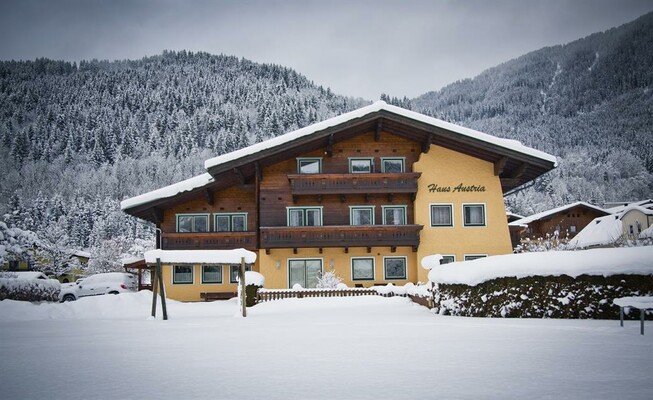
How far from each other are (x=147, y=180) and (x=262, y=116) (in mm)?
31825

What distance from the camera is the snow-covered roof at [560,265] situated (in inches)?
515

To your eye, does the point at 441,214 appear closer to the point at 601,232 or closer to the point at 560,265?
the point at 560,265

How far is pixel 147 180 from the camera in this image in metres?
136

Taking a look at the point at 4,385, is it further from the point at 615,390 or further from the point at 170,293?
the point at 170,293

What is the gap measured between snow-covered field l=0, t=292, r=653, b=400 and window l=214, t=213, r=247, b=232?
60.3 feet

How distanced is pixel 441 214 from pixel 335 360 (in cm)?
2397

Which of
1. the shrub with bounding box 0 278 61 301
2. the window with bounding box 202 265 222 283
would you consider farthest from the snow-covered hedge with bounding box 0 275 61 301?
the window with bounding box 202 265 222 283

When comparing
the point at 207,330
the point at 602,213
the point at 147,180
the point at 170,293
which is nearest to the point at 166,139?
the point at 147,180

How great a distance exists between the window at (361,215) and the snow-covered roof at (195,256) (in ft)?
45.2

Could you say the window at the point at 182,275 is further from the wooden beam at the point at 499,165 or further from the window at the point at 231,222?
the wooden beam at the point at 499,165

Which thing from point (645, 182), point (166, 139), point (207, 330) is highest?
point (166, 139)

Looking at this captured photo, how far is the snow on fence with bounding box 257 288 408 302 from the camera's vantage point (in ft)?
80.5

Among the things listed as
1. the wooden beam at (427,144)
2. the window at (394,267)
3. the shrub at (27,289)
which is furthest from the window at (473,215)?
the shrub at (27,289)

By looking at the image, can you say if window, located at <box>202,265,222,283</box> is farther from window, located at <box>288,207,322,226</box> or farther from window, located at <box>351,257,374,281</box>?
window, located at <box>351,257,374,281</box>
